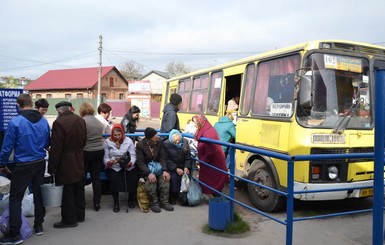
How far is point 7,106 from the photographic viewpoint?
621 cm

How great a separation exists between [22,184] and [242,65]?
4.77 metres

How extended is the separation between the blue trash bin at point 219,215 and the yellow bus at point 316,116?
3.95 ft

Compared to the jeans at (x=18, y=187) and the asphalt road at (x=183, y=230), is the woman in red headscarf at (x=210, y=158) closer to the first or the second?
the asphalt road at (x=183, y=230)

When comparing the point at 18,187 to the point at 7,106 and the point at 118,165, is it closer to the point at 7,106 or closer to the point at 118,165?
the point at 118,165

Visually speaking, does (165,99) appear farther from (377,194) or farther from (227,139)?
(377,194)

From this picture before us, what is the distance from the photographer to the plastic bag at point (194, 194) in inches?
222

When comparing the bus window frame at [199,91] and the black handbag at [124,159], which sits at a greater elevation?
the bus window frame at [199,91]

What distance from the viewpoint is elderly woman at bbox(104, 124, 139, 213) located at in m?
5.37

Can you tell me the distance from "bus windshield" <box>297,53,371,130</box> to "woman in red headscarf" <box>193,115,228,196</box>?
133cm

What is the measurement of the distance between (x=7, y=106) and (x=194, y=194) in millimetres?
3731

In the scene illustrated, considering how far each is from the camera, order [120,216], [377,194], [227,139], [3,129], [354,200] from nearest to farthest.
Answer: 1. [377,194]
2. [120,216]
3. [3,129]
4. [354,200]
5. [227,139]

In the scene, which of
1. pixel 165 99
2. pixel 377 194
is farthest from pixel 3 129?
pixel 165 99

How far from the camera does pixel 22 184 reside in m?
4.13

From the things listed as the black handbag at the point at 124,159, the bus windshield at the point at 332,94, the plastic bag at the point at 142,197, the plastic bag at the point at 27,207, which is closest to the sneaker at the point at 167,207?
the plastic bag at the point at 142,197
